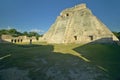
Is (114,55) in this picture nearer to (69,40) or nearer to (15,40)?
(69,40)

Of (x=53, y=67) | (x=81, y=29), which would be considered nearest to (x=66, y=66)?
(x=53, y=67)

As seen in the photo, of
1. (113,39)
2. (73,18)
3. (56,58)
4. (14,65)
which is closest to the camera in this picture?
(14,65)

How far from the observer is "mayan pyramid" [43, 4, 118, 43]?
34.8 m

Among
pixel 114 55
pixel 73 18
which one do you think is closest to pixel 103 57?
pixel 114 55

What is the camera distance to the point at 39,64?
65.0ft

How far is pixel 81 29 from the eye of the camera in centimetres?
3619

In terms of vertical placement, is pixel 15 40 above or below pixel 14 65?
above

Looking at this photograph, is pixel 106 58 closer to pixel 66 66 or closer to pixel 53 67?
pixel 66 66

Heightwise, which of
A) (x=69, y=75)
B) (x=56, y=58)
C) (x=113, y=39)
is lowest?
(x=69, y=75)

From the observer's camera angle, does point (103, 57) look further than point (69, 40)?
No

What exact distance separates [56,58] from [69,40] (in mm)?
14264

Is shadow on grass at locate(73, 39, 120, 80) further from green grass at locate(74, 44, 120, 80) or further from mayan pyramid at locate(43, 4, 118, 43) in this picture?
mayan pyramid at locate(43, 4, 118, 43)

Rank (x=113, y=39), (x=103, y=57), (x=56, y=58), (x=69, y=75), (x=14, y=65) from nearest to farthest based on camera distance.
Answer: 1. (x=69, y=75)
2. (x=14, y=65)
3. (x=56, y=58)
4. (x=103, y=57)
5. (x=113, y=39)

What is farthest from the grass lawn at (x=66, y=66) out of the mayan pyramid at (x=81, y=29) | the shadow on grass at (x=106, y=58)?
the mayan pyramid at (x=81, y=29)
